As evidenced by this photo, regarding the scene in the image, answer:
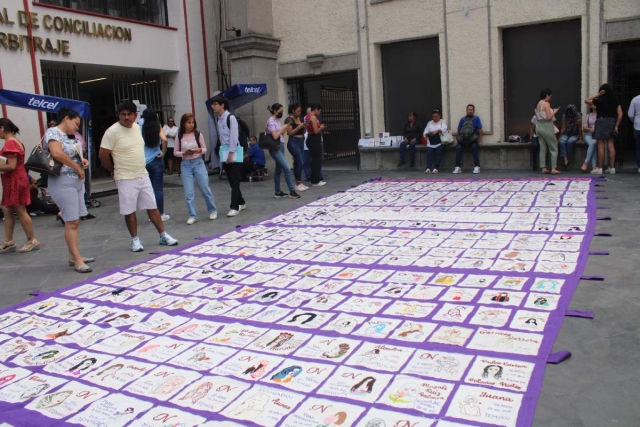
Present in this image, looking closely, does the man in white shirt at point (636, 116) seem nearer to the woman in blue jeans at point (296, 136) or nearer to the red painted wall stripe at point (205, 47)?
the woman in blue jeans at point (296, 136)

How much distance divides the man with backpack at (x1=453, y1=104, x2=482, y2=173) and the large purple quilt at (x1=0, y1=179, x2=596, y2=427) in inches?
Answer: 220

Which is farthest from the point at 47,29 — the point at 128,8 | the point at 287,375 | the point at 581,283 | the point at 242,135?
the point at 581,283

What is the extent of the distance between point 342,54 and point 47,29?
6509 millimetres

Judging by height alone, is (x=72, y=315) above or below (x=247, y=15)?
below

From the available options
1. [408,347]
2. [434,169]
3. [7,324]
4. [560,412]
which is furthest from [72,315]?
[434,169]

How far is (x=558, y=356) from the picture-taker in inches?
125

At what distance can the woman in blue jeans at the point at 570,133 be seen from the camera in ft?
36.7

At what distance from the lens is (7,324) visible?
14.3 feet

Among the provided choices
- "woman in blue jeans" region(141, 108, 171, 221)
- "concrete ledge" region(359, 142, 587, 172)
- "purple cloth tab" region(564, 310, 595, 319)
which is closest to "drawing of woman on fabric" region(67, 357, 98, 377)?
"purple cloth tab" region(564, 310, 595, 319)

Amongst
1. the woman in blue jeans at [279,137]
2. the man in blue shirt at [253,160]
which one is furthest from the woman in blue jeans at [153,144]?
the man in blue shirt at [253,160]

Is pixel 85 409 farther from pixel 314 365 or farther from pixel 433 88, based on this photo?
pixel 433 88

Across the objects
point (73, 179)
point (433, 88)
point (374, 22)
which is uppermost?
point (374, 22)

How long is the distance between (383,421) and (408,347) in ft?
2.71

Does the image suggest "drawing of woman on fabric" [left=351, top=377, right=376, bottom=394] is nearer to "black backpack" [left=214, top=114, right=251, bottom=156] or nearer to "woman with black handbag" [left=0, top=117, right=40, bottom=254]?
"woman with black handbag" [left=0, top=117, right=40, bottom=254]
